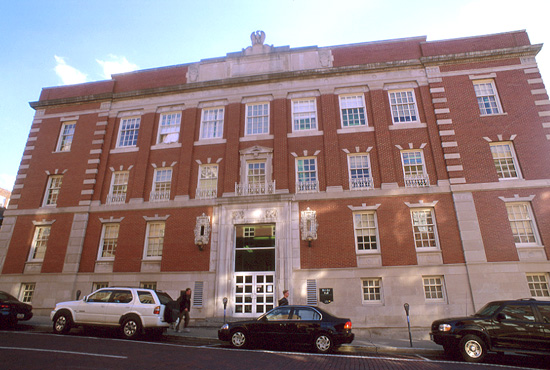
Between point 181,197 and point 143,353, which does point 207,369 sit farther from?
point 181,197

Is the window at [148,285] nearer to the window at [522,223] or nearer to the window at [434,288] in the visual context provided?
the window at [434,288]

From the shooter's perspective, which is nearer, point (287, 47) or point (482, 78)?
point (482, 78)

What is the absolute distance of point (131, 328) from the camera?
1138 cm

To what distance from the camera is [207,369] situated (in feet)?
23.6

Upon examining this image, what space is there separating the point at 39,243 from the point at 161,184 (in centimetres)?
899

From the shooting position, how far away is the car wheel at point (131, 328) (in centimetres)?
1129

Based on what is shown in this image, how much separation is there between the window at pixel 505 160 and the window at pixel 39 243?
28.1m

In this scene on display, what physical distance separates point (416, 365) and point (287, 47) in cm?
1987

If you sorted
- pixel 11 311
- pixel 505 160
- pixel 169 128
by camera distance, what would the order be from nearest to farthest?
pixel 11 311
pixel 505 160
pixel 169 128

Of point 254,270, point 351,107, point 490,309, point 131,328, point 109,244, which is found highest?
point 351,107

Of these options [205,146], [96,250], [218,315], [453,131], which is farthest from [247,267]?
[453,131]

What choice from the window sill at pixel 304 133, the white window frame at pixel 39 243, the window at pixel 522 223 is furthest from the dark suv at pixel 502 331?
the white window frame at pixel 39 243

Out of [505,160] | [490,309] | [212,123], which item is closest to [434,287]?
[490,309]

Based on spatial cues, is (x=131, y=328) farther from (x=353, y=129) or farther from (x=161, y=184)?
(x=353, y=129)
